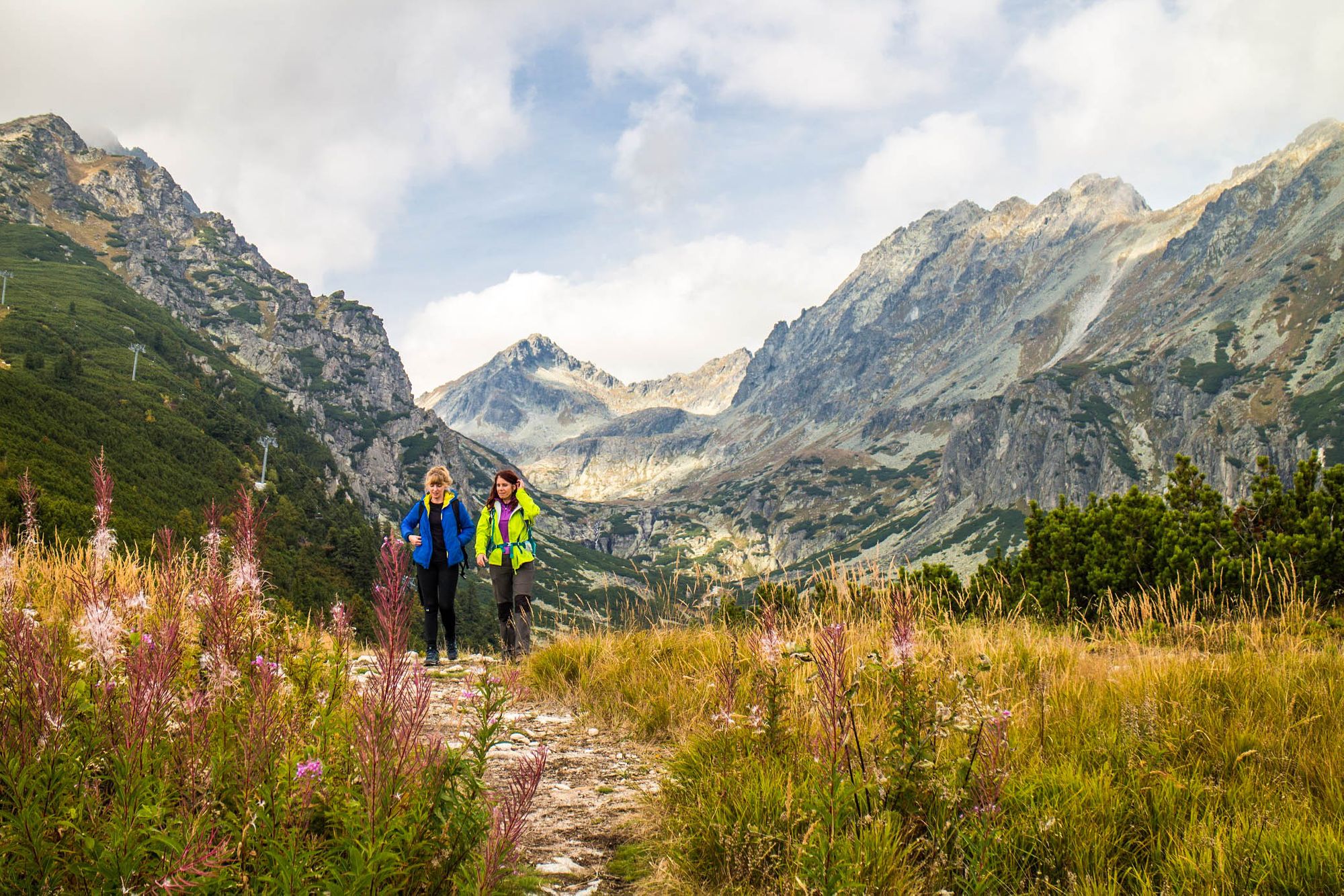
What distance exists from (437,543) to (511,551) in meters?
1.33

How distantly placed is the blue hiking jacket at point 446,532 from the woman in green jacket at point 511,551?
0.96 ft

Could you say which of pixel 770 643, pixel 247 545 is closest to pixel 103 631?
pixel 247 545

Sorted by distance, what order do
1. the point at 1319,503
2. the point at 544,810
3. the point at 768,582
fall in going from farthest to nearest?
1. the point at 1319,503
2. the point at 768,582
3. the point at 544,810

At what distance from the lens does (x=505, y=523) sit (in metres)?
12.0

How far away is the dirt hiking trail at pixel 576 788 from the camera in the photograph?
4.02 m

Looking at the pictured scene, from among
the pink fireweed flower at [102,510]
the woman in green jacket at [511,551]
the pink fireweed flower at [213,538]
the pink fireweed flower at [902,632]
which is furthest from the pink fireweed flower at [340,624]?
the woman in green jacket at [511,551]

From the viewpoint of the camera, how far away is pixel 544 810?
16.4 feet

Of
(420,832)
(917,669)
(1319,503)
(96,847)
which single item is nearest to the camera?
(96,847)

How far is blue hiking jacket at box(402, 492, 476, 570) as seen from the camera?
39.1ft

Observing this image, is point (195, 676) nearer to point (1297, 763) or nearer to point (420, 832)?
point (420, 832)

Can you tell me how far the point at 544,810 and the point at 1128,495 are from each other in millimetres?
14089

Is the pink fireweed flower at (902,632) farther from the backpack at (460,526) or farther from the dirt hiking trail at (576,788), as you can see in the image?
the backpack at (460,526)

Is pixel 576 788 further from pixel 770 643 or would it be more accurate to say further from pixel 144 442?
pixel 144 442

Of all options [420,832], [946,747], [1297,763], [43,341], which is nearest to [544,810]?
[420,832]
